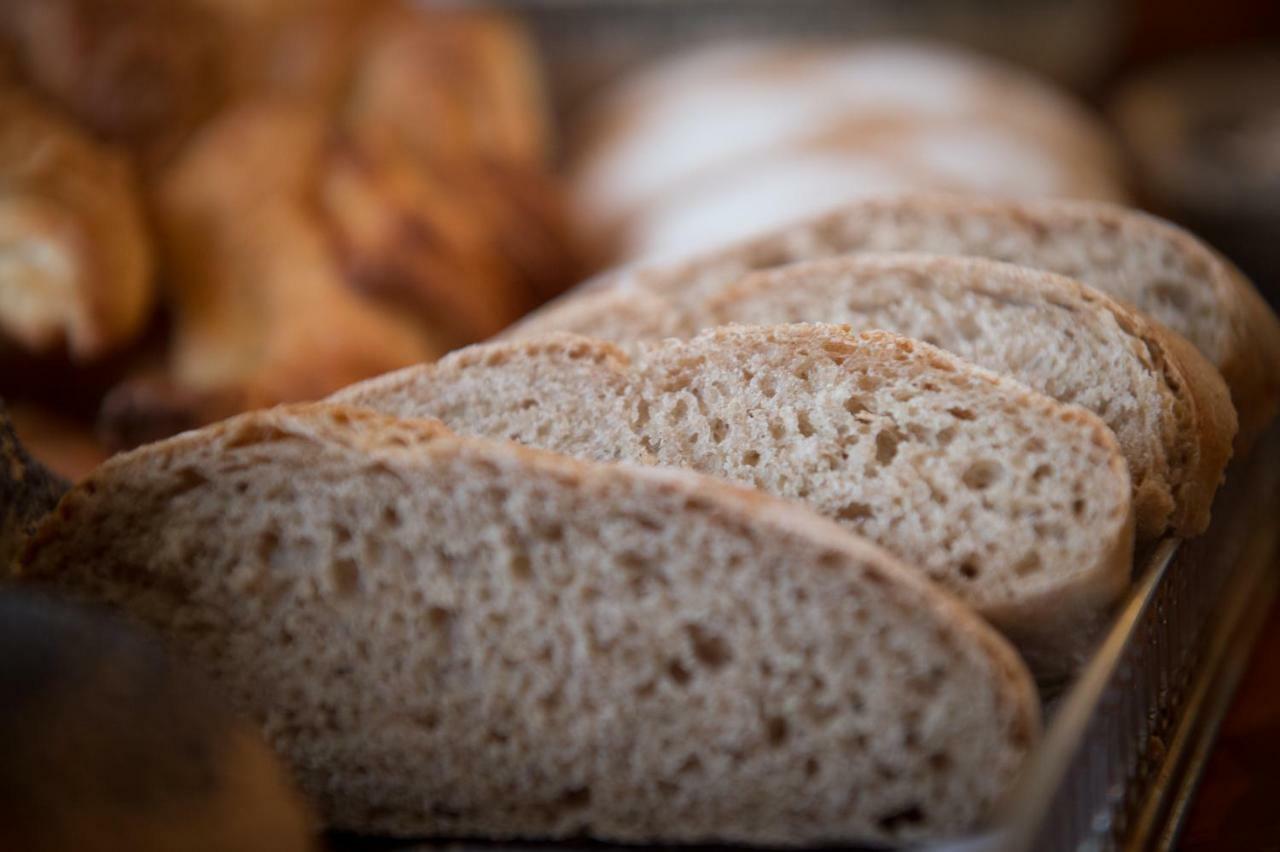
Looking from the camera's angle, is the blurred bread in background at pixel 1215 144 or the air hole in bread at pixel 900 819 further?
the blurred bread in background at pixel 1215 144

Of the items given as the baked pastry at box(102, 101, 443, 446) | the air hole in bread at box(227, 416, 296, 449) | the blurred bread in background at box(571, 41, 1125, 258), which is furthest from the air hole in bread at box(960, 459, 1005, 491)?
the blurred bread in background at box(571, 41, 1125, 258)

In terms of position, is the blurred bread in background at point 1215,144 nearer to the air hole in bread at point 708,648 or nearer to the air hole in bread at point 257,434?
the air hole in bread at point 708,648

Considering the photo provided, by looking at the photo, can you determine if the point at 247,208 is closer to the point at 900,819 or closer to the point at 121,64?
the point at 121,64

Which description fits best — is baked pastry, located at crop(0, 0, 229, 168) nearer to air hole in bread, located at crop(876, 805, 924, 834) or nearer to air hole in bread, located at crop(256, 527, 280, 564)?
air hole in bread, located at crop(256, 527, 280, 564)

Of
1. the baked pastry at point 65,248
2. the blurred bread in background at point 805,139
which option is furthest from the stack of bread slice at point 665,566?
the blurred bread in background at point 805,139

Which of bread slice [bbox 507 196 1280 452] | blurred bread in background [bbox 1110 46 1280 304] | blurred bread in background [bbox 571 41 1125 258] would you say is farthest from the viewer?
blurred bread in background [bbox 1110 46 1280 304]

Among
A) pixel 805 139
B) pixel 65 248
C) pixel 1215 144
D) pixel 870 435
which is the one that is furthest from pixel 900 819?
pixel 1215 144
